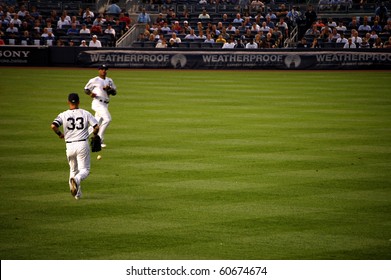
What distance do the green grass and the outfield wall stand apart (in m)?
9.82

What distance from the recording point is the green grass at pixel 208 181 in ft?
33.3

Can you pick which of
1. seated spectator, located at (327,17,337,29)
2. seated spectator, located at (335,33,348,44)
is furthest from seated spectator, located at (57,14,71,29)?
seated spectator, located at (335,33,348,44)

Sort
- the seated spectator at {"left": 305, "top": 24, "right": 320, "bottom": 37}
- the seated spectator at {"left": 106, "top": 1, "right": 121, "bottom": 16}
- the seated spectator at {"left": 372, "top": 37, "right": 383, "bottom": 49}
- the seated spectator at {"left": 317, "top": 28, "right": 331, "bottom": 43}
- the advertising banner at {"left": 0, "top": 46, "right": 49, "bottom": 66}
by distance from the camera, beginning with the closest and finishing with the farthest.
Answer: the seated spectator at {"left": 372, "top": 37, "right": 383, "bottom": 49}, the seated spectator at {"left": 317, "top": 28, "right": 331, "bottom": 43}, the seated spectator at {"left": 305, "top": 24, "right": 320, "bottom": 37}, the advertising banner at {"left": 0, "top": 46, "right": 49, "bottom": 66}, the seated spectator at {"left": 106, "top": 1, "right": 121, "bottom": 16}

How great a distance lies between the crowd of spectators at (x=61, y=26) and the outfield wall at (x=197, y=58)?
78 centimetres

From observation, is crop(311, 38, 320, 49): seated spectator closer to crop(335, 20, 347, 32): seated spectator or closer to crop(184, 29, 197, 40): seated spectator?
crop(335, 20, 347, 32): seated spectator

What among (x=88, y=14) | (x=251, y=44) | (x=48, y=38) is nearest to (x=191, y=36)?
(x=251, y=44)

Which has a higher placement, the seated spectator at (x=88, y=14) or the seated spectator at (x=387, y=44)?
the seated spectator at (x=387, y=44)

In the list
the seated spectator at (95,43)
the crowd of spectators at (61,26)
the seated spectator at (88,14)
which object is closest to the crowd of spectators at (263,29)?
the crowd of spectators at (61,26)

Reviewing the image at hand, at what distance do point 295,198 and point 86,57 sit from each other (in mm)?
28331

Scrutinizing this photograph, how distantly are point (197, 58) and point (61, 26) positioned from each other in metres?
8.27

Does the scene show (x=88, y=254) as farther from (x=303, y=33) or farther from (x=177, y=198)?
(x=303, y=33)

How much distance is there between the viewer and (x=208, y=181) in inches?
560

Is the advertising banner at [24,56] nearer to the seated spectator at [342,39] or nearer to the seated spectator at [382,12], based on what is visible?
the seated spectator at [342,39]

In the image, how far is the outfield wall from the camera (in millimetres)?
37719
